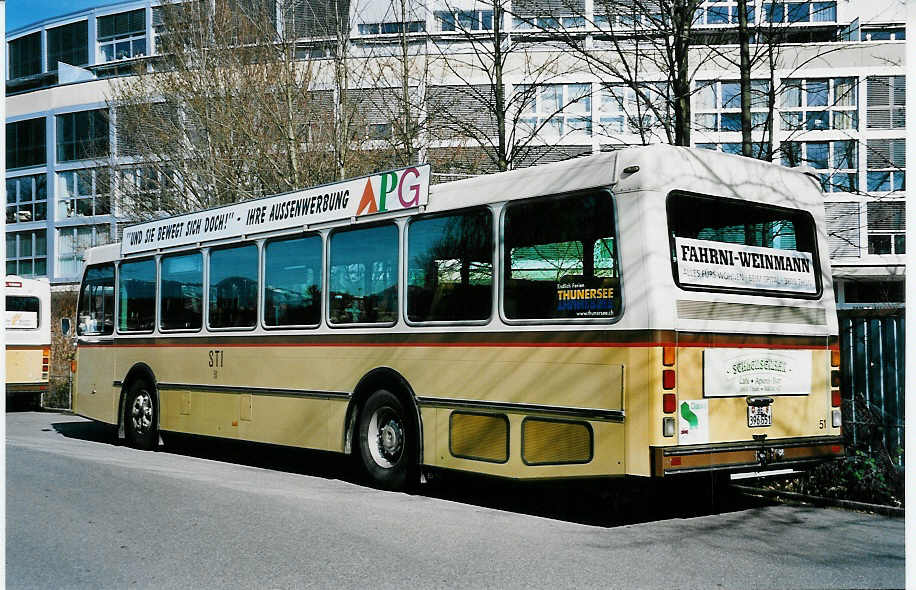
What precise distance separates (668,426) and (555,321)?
52.1 inches

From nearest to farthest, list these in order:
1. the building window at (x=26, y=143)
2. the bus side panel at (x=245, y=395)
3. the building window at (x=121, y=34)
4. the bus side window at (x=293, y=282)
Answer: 1. the bus side panel at (x=245, y=395)
2. the bus side window at (x=293, y=282)
3. the building window at (x=121, y=34)
4. the building window at (x=26, y=143)

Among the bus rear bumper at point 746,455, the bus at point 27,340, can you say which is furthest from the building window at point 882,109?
the bus rear bumper at point 746,455

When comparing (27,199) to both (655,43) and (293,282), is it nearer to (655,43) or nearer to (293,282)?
(293,282)

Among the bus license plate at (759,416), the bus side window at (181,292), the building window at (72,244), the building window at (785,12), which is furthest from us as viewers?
the building window at (72,244)

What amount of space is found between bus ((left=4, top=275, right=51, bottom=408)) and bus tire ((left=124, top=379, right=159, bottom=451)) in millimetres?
9102

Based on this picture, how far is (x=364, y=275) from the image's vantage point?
34.8 feet

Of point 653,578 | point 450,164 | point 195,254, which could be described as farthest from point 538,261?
point 450,164

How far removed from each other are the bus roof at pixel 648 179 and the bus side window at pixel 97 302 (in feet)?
22.4

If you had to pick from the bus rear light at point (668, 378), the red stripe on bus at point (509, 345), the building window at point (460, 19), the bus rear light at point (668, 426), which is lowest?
the bus rear light at point (668, 426)

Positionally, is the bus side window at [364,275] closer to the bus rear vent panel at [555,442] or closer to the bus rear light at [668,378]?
the bus rear vent panel at [555,442]

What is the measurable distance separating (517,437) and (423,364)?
1438mm

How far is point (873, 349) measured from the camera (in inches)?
405

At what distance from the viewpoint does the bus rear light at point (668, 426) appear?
7711 millimetres

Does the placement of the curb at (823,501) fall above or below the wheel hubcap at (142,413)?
below
